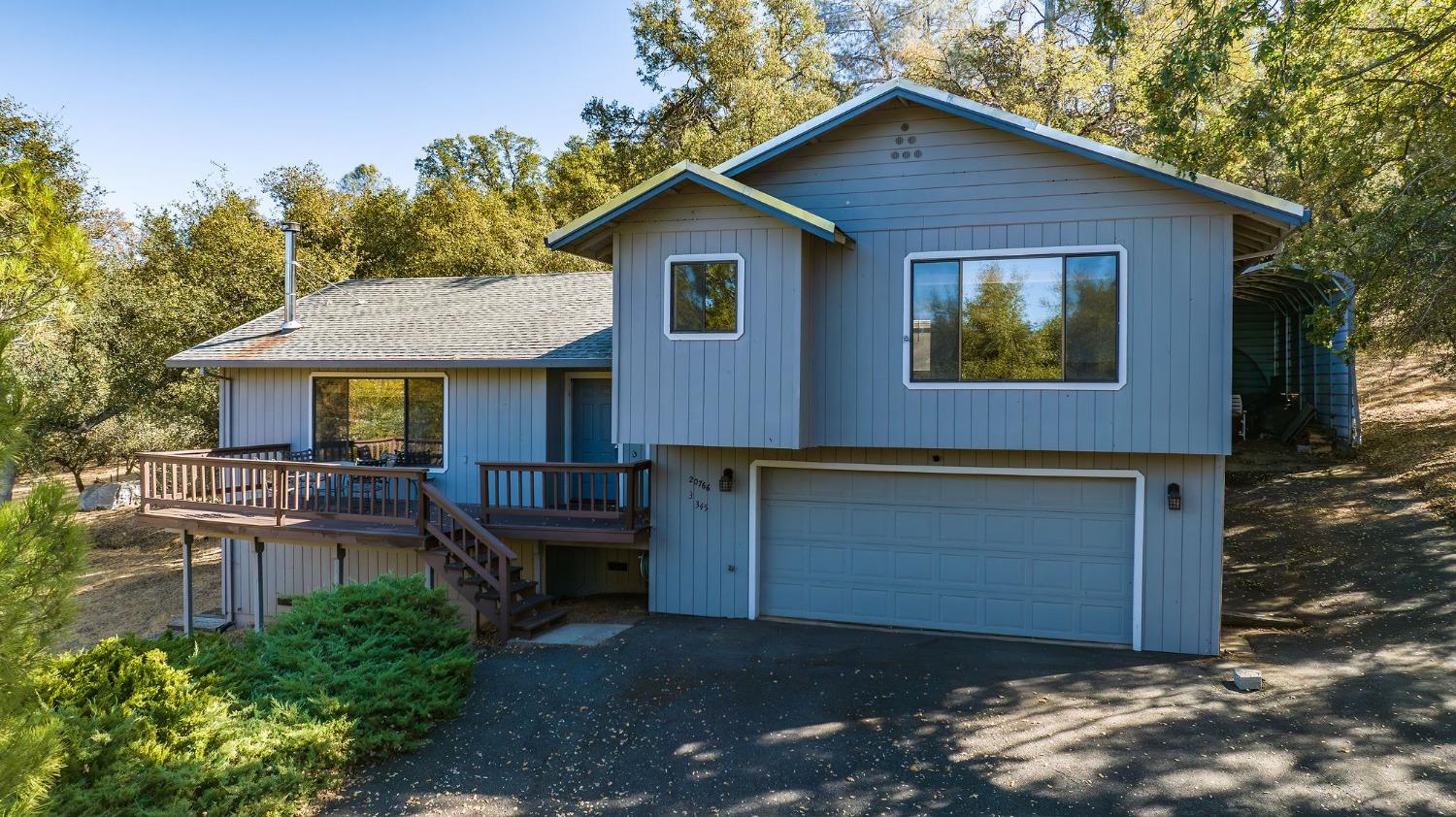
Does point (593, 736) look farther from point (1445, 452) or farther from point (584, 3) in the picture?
point (584, 3)

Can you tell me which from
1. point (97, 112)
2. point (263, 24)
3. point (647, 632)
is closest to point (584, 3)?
point (263, 24)

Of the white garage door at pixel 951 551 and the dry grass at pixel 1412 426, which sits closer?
the white garage door at pixel 951 551

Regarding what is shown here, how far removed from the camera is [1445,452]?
1409cm

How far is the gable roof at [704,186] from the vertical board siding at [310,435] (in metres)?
3.00

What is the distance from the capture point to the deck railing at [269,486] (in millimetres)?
9773

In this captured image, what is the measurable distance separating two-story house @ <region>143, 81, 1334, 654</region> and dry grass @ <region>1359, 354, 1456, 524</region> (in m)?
6.46

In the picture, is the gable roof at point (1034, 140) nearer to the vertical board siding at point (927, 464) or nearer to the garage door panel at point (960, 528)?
the vertical board siding at point (927, 464)

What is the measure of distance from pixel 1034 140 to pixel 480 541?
7.64m

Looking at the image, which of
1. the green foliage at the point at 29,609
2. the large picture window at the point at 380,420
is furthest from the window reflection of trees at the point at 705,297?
the green foliage at the point at 29,609

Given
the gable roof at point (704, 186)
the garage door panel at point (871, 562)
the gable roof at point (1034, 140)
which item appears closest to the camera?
the gable roof at point (1034, 140)

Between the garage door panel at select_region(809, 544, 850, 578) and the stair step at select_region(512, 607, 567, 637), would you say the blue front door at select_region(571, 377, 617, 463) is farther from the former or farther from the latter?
the garage door panel at select_region(809, 544, 850, 578)

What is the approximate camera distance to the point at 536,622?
8984mm

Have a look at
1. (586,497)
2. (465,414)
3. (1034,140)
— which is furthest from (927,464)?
(465,414)

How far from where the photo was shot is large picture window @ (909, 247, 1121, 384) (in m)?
8.03
